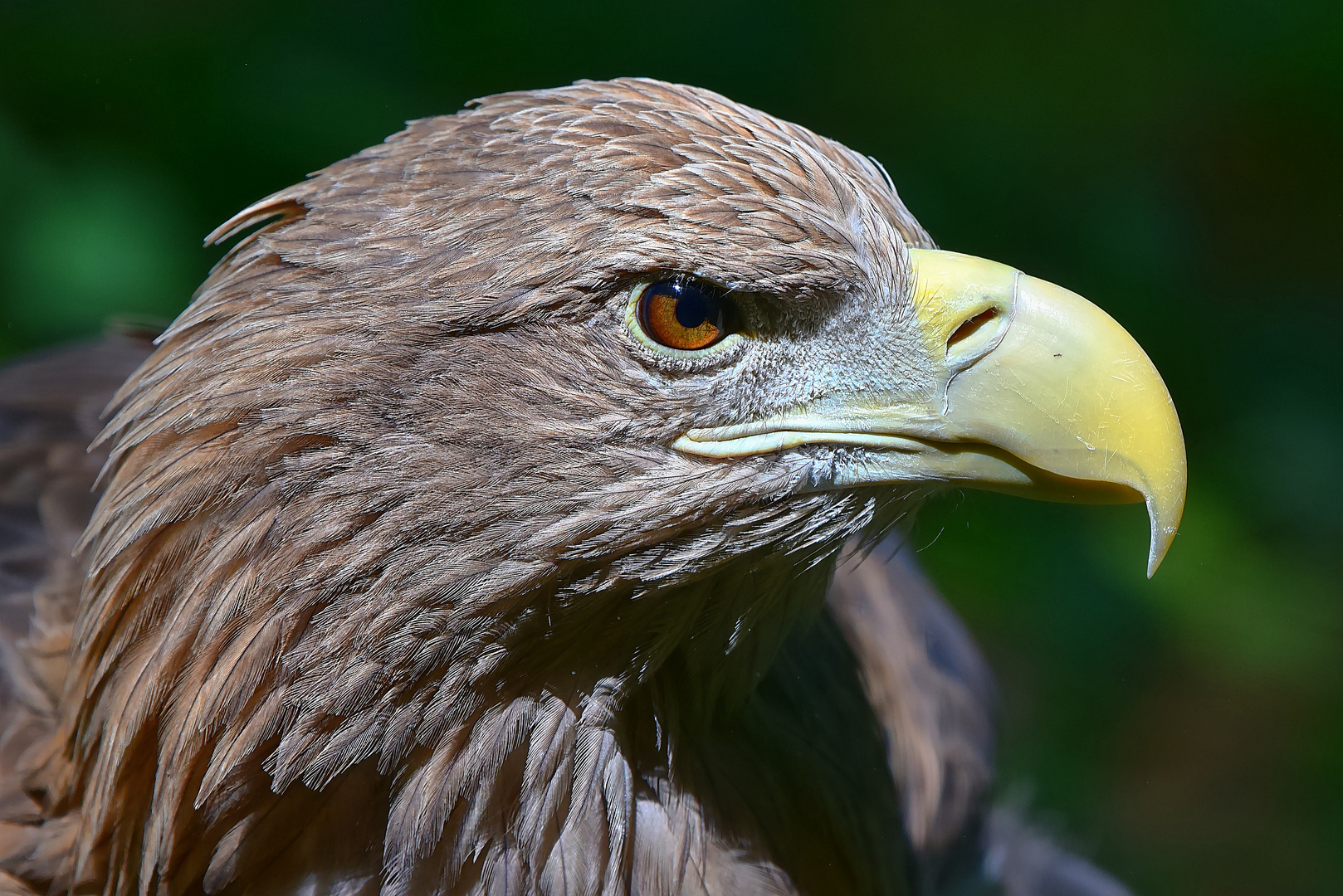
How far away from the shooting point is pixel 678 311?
1264 millimetres

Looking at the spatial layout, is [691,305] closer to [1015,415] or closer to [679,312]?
[679,312]

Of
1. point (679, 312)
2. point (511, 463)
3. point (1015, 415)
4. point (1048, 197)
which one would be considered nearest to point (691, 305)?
point (679, 312)

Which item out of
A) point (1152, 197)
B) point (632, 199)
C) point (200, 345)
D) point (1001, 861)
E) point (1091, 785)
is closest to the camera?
point (632, 199)

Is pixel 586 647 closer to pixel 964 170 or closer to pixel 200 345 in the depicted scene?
pixel 200 345

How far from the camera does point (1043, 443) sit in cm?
128

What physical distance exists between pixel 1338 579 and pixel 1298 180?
1.04 metres

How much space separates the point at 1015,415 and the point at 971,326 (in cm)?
13

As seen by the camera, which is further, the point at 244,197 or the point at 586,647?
the point at 244,197

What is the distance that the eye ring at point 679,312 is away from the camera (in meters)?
1.26

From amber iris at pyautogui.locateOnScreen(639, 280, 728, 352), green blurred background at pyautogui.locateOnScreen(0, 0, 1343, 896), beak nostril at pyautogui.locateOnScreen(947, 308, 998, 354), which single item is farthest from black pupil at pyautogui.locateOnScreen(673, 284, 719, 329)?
green blurred background at pyautogui.locateOnScreen(0, 0, 1343, 896)

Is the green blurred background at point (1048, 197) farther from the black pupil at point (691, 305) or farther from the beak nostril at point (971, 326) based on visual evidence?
the black pupil at point (691, 305)

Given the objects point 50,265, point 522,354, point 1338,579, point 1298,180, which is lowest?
point 1338,579

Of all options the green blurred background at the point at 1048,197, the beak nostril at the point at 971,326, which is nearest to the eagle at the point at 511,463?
the beak nostril at the point at 971,326

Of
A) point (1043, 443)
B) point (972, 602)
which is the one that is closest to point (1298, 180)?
point (972, 602)
